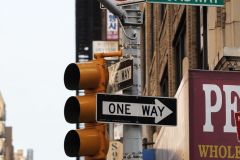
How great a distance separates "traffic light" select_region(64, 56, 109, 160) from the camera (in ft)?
32.1

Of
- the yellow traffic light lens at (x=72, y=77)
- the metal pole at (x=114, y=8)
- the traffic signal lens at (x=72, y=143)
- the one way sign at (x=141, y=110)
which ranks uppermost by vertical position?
the metal pole at (x=114, y=8)

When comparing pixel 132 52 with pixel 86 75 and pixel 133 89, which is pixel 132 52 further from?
pixel 86 75

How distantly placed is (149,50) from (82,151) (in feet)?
99.5

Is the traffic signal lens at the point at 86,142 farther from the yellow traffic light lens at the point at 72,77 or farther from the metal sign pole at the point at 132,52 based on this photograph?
the metal sign pole at the point at 132,52

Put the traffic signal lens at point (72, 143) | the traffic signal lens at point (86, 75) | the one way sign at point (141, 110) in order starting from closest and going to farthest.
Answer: the traffic signal lens at point (72, 143) < the traffic signal lens at point (86, 75) < the one way sign at point (141, 110)

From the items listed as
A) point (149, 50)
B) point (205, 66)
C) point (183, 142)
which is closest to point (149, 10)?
point (149, 50)

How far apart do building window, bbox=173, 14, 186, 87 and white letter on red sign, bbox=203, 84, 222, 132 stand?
34.4 ft

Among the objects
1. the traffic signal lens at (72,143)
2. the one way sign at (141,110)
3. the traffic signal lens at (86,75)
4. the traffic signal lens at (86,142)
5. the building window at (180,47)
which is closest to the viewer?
the traffic signal lens at (86,142)

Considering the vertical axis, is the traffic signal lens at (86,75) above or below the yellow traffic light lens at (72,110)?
above

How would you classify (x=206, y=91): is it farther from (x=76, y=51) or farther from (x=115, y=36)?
(x=76, y=51)

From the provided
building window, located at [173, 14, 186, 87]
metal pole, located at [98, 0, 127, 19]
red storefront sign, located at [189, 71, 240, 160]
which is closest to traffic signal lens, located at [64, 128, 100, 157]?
metal pole, located at [98, 0, 127, 19]

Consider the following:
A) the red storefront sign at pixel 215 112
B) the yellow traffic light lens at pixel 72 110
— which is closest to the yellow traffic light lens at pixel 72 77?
the yellow traffic light lens at pixel 72 110

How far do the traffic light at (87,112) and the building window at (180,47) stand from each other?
50.2 ft

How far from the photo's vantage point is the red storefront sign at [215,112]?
14.8 meters
